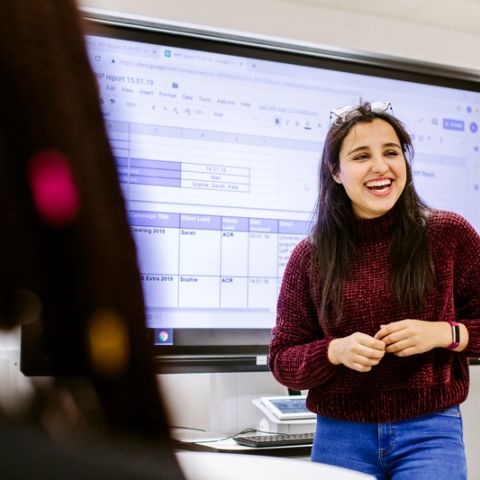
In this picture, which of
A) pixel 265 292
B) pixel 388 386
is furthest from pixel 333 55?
pixel 388 386

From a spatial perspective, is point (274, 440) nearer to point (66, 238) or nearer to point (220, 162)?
point (220, 162)

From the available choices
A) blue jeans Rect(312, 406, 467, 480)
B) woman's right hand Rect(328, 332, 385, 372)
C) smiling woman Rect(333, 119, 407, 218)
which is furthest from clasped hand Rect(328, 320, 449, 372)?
smiling woman Rect(333, 119, 407, 218)

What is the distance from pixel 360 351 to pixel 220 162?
42.2 inches

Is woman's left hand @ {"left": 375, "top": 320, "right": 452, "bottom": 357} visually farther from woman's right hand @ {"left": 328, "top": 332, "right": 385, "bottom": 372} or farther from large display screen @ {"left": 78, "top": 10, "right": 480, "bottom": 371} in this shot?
large display screen @ {"left": 78, "top": 10, "right": 480, "bottom": 371}

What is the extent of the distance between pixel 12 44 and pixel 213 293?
76.0 inches

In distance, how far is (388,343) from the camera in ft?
4.62

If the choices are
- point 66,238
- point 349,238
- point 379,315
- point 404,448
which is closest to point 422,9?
point 349,238

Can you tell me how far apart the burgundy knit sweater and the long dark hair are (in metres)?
0.02

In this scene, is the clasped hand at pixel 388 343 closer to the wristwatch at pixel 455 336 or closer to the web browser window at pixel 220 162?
the wristwatch at pixel 455 336

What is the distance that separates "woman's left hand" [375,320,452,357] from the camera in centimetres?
139

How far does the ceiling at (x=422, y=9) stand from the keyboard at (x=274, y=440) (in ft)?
6.04

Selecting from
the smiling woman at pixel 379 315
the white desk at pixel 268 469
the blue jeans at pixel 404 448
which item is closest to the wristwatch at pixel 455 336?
the smiling woman at pixel 379 315

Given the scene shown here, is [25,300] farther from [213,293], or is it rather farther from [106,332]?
[213,293]

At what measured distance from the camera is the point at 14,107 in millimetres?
269
